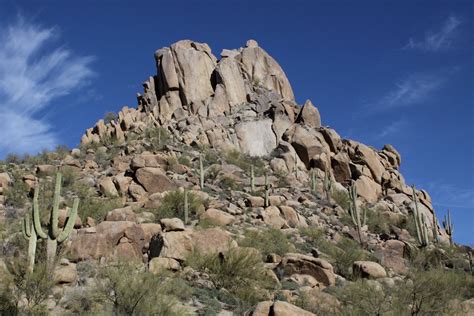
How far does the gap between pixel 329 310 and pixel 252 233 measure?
883 cm

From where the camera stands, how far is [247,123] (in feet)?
133

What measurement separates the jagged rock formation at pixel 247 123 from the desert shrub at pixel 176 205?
15.2m

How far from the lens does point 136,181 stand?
24.5 metres

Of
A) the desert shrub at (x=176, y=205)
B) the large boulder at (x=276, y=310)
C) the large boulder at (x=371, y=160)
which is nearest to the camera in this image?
the large boulder at (x=276, y=310)

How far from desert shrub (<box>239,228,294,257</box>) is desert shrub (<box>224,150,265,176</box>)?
14194 millimetres

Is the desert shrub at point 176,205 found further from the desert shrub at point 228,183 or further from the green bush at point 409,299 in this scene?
the green bush at point 409,299

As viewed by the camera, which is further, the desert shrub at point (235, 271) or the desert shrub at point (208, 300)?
the desert shrub at point (235, 271)

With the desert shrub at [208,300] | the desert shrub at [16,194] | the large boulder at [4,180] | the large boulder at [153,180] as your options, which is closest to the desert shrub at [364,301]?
the desert shrub at [208,300]

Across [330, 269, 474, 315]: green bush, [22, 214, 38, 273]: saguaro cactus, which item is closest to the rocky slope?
[330, 269, 474, 315]: green bush

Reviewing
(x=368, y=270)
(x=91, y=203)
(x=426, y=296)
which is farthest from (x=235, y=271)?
(x=91, y=203)

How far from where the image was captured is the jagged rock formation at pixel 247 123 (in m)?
38.1

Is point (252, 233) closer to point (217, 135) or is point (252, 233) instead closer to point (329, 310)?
point (329, 310)

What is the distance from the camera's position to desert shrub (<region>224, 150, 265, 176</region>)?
113ft

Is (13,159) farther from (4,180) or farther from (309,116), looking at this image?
(309,116)
